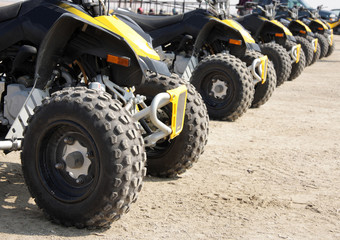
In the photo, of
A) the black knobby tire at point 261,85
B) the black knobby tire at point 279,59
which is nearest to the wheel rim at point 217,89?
the black knobby tire at point 261,85

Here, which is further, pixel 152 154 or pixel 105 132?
pixel 152 154

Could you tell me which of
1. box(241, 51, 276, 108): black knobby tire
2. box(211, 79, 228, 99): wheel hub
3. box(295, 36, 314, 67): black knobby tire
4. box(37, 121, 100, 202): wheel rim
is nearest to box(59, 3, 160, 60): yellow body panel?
box(37, 121, 100, 202): wheel rim

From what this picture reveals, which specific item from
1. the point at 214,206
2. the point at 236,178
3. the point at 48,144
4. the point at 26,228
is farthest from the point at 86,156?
the point at 236,178

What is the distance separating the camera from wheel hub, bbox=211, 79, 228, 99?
7.19 m

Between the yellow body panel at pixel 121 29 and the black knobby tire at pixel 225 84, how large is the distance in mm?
3136

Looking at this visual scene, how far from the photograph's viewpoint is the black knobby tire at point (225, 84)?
698 cm

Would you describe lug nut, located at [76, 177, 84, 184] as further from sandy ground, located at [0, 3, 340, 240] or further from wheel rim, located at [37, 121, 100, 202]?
sandy ground, located at [0, 3, 340, 240]

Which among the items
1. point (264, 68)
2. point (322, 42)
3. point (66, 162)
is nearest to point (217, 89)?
point (264, 68)

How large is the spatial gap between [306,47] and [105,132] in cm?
1144

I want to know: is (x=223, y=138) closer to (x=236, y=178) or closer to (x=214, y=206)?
(x=236, y=178)

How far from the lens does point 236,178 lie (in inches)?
183

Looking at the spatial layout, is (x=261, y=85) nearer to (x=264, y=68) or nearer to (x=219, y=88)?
(x=264, y=68)

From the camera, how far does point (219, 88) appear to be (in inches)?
284

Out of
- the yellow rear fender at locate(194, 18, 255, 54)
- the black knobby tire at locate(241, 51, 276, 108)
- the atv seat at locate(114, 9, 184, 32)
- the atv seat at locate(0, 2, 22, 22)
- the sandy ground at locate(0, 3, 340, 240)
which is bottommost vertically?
the sandy ground at locate(0, 3, 340, 240)
